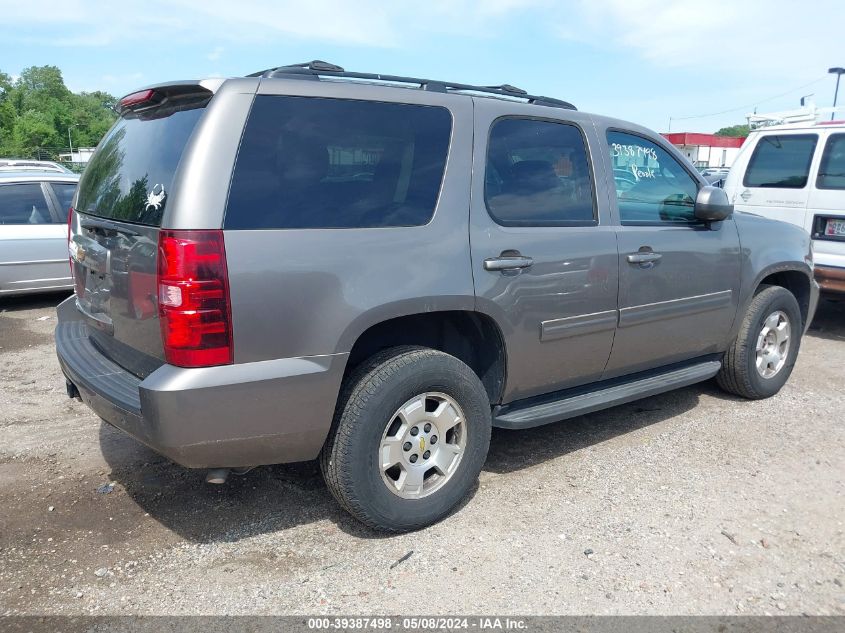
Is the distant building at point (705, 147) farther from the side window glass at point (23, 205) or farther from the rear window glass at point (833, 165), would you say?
the side window glass at point (23, 205)

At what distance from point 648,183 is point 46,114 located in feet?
335

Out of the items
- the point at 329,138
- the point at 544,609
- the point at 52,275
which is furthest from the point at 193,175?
the point at 52,275

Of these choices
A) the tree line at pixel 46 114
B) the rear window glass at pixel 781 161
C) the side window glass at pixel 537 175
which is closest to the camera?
the side window glass at pixel 537 175

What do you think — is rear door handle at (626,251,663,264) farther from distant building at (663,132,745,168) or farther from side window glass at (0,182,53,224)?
distant building at (663,132,745,168)

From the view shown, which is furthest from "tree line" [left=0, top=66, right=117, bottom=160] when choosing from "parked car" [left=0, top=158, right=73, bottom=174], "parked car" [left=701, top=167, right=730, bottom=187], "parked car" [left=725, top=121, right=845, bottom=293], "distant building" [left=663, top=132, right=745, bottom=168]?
"parked car" [left=725, top=121, right=845, bottom=293]

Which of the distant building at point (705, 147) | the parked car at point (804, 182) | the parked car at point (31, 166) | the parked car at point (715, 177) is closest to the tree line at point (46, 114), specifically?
the parked car at point (31, 166)

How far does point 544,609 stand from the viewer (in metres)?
2.67

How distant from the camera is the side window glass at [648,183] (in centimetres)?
396

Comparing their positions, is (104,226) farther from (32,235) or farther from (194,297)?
(32,235)

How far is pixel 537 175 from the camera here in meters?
3.58

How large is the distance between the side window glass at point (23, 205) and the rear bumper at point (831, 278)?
817 centimetres

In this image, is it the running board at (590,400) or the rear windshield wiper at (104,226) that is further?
the running board at (590,400)

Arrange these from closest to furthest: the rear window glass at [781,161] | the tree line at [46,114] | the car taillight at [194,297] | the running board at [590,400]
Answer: the car taillight at [194,297] < the running board at [590,400] < the rear window glass at [781,161] < the tree line at [46,114]

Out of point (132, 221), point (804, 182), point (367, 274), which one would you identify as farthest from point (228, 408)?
point (804, 182)
